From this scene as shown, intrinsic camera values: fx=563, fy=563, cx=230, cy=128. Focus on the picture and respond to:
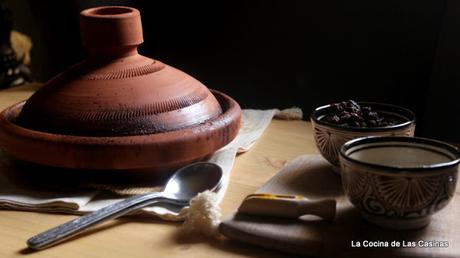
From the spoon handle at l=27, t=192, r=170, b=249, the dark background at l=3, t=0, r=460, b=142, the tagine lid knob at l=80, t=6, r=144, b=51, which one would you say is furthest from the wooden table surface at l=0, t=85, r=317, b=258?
the dark background at l=3, t=0, r=460, b=142

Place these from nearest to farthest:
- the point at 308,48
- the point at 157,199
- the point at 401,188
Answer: the point at 401,188
the point at 157,199
the point at 308,48

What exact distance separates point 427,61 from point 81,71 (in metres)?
0.63

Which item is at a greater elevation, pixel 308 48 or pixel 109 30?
pixel 109 30

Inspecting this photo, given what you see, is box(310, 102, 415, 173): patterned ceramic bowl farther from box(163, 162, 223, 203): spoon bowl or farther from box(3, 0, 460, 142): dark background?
box(3, 0, 460, 142): dark background

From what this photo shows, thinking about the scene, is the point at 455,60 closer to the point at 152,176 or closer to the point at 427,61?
the point at 427,61

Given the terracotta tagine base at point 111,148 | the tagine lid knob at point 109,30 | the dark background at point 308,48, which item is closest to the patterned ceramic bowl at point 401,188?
the terracotta tagine base at point 111,148

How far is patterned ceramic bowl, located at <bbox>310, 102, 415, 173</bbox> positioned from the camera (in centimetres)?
58

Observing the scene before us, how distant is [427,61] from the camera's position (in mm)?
1008

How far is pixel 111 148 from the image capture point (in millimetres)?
581

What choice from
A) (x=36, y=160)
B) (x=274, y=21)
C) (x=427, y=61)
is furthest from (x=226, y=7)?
(x=36, y=160)

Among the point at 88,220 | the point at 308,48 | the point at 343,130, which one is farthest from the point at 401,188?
the point at 308,48

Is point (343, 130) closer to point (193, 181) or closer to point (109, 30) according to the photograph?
point (193, 181)

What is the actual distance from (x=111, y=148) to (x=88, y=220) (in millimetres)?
89

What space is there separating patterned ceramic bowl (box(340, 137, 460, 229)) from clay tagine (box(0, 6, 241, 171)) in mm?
191
